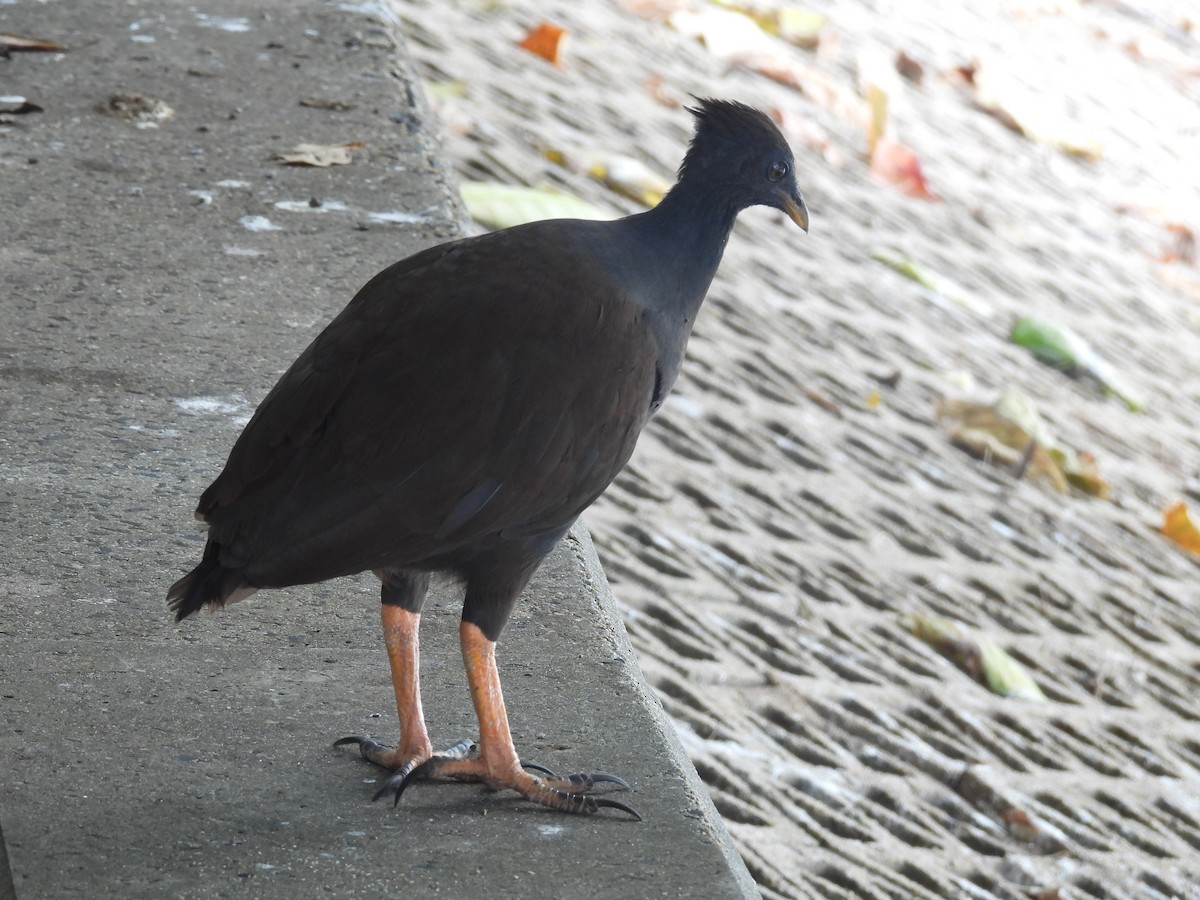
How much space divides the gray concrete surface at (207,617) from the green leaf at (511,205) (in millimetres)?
943

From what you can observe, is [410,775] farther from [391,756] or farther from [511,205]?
[511,205]

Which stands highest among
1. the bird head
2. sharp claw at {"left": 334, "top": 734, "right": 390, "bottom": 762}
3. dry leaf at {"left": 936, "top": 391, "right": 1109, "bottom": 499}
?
the bird head

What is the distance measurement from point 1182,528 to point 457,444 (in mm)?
4821

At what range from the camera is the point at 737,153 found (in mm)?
3023

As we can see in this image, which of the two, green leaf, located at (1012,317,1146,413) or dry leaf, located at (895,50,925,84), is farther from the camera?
dry leaf, located at (895,50,925,84)

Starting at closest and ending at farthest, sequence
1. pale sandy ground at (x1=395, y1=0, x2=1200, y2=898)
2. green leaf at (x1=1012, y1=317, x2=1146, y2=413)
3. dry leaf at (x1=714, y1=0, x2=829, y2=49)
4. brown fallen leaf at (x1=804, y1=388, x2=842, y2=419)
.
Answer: pale sandy ground at (x1=395, y1=0, x2=1200, y2=898), brown fallen leaf at (x1=804, y1=388, x2=842, y2=419), green leaf at (x1=1012, y1=317, x2=1146, y2=413), dry leaf at (x1=714, y1=0, x2=829, y2=49)

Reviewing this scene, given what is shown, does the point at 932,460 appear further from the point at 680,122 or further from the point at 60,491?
the point at 60,491

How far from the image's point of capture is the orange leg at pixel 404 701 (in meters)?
2.70

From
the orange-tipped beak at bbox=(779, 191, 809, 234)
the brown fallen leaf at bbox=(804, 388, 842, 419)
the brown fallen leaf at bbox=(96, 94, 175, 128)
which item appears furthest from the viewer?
the brown fallen leaf at bbox=(804, 388, 842, 419)

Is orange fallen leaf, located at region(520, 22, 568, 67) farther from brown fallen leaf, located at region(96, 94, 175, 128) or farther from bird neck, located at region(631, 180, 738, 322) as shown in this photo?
bird neck, located at region(631, 180, 738, 322)

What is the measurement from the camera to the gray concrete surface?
2453 mm

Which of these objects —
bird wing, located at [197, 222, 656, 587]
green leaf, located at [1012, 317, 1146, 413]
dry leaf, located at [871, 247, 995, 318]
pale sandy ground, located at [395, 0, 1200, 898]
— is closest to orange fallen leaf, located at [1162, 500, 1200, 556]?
pale sandy ground, located at [395, 0, 1200, 898]

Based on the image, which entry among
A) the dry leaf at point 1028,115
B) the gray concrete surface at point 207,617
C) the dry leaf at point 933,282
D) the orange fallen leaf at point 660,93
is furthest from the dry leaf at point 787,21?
the gray concrete surface at point 207,617

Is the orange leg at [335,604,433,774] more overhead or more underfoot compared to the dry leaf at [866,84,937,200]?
more overhead
